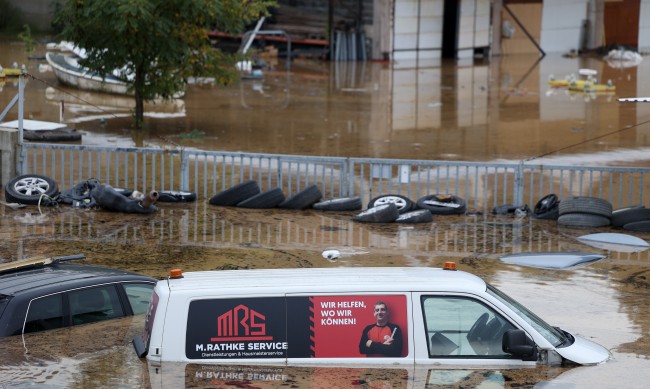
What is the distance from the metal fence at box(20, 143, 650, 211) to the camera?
58.6 ft

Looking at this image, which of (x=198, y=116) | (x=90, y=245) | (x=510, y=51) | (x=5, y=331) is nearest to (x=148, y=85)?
(x=198, y=116)

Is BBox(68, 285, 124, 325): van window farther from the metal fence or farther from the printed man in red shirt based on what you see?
the metal fence

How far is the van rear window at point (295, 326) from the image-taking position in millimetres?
7707

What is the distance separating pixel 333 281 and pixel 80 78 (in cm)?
2903

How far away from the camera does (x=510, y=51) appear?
55.4 metres

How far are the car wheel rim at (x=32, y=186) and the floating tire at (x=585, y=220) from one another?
869 cm

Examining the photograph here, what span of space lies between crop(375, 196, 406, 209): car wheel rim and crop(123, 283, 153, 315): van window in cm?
793

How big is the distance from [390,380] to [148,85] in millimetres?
20270

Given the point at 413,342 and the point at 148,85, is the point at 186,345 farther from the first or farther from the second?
the point at 148,85

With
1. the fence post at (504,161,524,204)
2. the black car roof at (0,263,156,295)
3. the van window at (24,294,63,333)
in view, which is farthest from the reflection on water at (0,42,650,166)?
the van window at (24,294,63,333)

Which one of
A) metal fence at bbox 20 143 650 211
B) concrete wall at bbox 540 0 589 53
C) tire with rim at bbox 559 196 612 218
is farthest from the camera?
concrete wall at bbox 540 0 589 53

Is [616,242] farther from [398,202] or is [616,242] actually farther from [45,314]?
[45,314]

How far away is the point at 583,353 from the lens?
8.38 meters

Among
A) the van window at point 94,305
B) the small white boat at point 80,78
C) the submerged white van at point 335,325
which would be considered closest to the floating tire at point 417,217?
the van window at point 94,305
